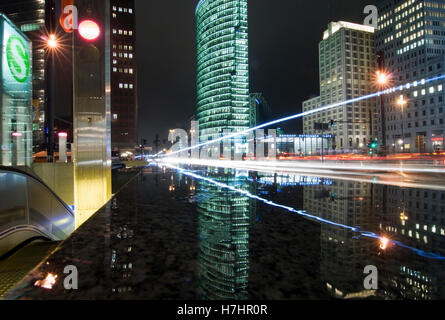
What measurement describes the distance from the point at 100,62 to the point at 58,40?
38.4ft

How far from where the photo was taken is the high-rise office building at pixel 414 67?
79250mm

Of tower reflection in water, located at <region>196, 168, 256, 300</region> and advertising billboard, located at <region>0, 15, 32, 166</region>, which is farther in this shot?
advertising billboard, located at <region>0, 15, 32, 166</region>

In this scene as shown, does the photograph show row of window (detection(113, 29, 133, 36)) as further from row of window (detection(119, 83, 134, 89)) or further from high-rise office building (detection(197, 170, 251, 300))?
high-rise office building (detection(197, 170, 251, 300))

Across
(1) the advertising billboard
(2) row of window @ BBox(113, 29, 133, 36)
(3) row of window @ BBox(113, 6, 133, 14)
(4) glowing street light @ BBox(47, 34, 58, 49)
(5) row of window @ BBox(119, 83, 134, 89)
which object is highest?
(3) row of window @ BBox(113, 6, 133, 14)

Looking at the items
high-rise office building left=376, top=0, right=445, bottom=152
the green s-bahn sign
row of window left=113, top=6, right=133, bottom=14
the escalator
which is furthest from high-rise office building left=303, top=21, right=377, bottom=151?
the escalator

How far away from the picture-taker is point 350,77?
123 m

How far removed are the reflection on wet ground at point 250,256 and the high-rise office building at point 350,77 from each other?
12710 centimetres

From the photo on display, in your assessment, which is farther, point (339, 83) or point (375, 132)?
point (339, 83)

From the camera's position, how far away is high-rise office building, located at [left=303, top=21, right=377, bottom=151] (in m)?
121

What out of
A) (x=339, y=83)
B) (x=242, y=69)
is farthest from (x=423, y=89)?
(x=242, y=69)

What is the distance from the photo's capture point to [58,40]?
50.4 feet

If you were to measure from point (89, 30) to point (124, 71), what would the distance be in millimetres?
94234
